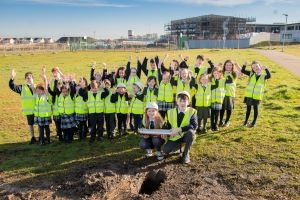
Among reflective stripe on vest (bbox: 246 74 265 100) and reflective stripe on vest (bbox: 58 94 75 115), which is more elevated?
reflective stripe on vest (bbox: 246 74 265 100)

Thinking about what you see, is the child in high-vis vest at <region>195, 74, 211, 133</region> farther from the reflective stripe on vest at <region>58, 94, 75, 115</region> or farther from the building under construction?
the building under construction

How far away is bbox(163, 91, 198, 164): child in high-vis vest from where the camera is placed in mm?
8789

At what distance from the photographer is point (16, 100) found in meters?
18.4

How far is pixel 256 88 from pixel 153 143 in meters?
3.79

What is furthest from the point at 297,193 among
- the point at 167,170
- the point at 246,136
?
the point at 246,136

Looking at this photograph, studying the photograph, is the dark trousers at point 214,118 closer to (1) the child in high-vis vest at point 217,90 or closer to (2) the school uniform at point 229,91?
(1) the child in high-vis vest at point 217,90

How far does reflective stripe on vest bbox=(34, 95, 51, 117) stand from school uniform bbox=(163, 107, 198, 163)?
→ 3.57 meters

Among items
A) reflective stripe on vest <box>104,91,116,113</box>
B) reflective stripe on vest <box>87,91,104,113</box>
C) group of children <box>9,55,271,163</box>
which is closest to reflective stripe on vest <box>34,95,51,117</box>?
group of children <box>9,55,271,163</box>

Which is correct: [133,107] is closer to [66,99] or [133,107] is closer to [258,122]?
[66,99]

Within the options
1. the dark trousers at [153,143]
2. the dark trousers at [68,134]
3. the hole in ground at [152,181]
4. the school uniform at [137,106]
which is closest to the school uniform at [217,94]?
the school uniform at [137,106]

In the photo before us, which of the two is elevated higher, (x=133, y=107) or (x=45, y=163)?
(x=133, y=107)

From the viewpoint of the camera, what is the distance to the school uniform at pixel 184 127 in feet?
28.9

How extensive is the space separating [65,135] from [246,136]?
5.03m

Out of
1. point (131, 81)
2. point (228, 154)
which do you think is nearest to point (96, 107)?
point (131, 81)
